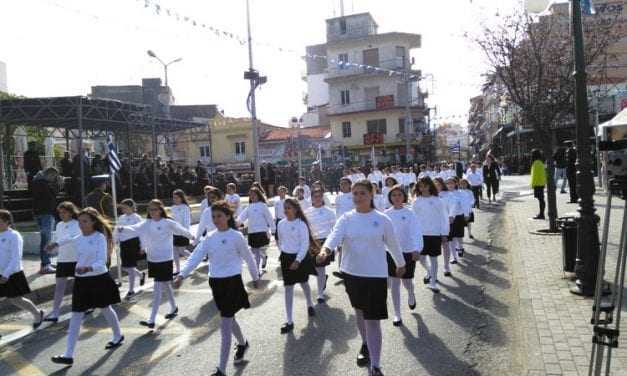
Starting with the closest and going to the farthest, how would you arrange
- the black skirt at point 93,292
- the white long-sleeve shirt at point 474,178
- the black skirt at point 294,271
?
the black skirt at point 93,292 < the black skirt at point 294,271 < the white long-sleeve shirt at point 474,178

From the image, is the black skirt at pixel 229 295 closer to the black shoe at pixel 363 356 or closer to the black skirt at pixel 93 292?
the black shoe at pixel 363 356

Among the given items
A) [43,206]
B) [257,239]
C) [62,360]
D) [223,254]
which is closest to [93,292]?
[62,360]

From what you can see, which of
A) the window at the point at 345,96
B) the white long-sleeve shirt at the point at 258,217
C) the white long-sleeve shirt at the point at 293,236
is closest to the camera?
the white long-sleeve shirt at the point at 293,236

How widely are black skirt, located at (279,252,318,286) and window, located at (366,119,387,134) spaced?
1871 inches

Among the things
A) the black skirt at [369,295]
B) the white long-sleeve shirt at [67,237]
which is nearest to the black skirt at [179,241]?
the white long-sleeve shirt at [67,237]

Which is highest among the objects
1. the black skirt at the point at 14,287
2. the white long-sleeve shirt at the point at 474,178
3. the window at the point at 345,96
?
the window at the point at 345,96

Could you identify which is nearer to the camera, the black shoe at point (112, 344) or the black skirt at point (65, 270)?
the black shoe at point (112, 344)

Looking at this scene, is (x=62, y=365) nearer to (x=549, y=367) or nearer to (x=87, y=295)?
(x=87, y=295)

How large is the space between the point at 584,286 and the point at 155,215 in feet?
19.1

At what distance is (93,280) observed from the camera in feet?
20.7

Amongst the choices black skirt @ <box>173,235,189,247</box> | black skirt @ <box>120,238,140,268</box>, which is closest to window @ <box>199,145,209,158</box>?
black skirt @ <box>173,235,189,247</box>

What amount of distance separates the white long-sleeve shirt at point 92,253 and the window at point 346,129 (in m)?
49.9

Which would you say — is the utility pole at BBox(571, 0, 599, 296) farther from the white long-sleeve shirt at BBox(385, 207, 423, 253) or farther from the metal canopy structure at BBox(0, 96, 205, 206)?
the metal canopy structure at BBox(0, 96, 205, 206)

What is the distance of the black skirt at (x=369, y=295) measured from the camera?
500 centimetres
